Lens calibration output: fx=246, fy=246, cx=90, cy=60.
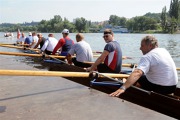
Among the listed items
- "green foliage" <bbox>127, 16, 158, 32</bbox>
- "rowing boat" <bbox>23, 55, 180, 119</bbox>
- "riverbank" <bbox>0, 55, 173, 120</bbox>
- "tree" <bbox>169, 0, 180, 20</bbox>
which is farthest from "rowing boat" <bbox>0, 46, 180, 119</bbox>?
"green foliage" <bbox>127, 16, 158, 32</bbox>

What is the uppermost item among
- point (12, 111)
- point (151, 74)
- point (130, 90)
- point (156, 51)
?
point (156, 51)

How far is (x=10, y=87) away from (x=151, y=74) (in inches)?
167

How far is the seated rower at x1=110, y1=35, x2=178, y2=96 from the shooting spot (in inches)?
178

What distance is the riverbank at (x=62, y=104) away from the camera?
4.73 meters

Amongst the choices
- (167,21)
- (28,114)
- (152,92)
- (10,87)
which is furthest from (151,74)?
(167,21)

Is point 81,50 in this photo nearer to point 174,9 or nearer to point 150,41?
point 150,41

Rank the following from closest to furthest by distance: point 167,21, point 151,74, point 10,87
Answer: point 151,74
point 10,87
point 167,21

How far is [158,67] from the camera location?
4656 millimetres

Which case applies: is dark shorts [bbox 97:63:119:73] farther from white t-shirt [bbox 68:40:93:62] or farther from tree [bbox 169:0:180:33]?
tree [bbox 169:0:180:33]

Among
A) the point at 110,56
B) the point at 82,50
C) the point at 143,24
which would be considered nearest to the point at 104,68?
the point at 110,56

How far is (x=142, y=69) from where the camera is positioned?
4.48 meters

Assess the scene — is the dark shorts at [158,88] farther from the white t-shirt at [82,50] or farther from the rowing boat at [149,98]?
the white t-shirt at [82,50]

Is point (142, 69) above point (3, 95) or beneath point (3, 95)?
above

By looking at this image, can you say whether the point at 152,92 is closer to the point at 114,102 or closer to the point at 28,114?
the point at 114,102
